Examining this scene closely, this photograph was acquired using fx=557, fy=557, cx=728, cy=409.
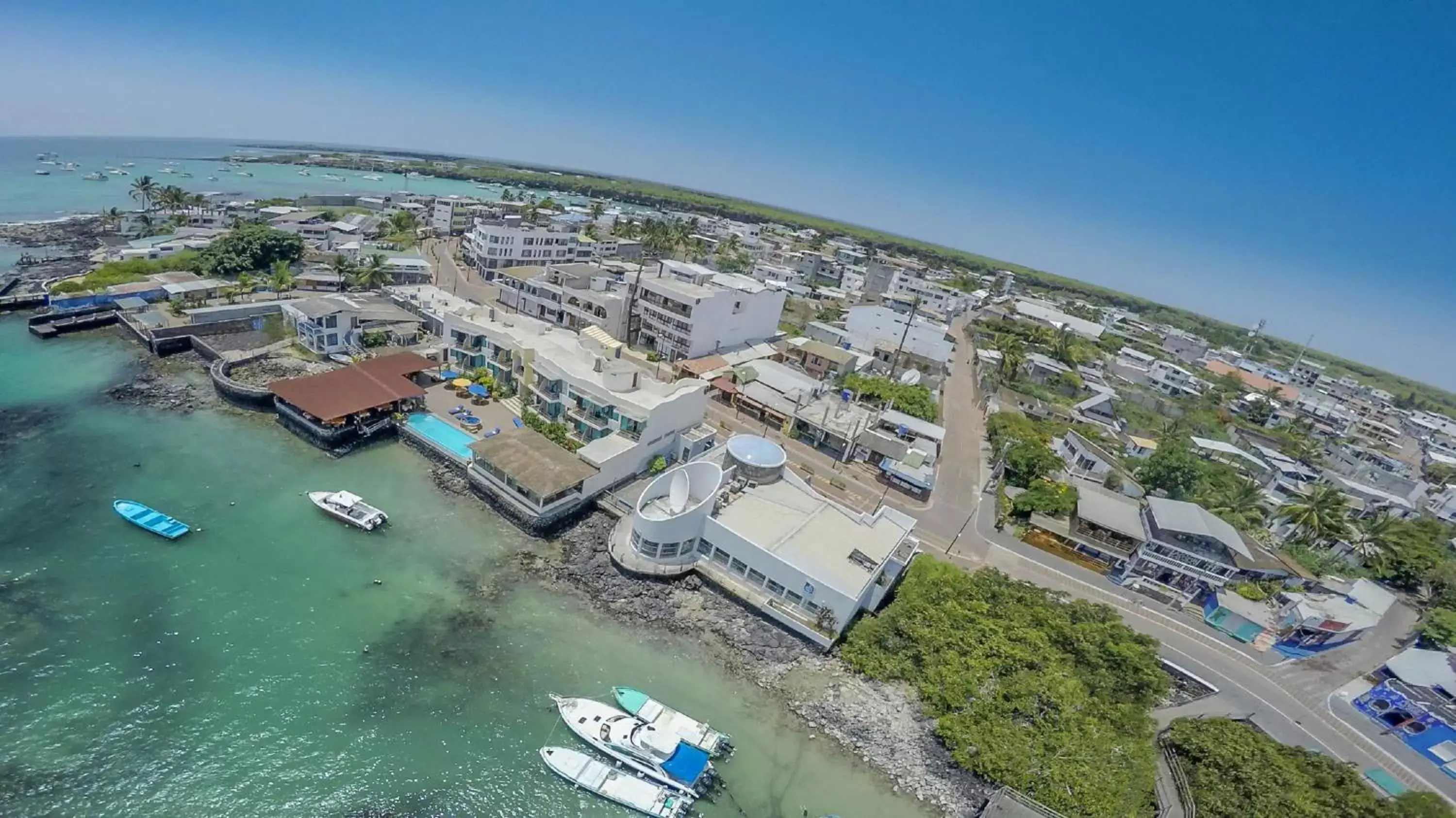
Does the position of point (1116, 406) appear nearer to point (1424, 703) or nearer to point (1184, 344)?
point (1424, 703)

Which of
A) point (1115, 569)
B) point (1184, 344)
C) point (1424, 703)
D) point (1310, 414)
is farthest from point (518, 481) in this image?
point (1184, 344)

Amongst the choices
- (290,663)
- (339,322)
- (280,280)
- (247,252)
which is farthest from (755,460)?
(247,252)

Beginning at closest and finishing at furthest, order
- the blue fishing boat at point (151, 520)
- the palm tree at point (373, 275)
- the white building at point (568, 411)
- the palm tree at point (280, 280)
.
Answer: the blue fishing boat at point (151, 520), the white building at point (568, 411), the palm tree at point (280, 280), the palm tree at point (373, 275)

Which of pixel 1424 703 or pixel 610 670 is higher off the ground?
pixel 1424 703

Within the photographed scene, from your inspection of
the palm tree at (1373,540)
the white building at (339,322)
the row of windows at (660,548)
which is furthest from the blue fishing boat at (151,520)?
the palm tree at (1373,540)

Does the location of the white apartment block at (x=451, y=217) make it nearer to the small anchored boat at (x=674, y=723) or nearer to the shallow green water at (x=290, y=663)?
the shallow green water at (x=290, y=663)

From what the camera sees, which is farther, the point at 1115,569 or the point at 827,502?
the point at 1115,569

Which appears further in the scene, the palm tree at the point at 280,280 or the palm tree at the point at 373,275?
the palm tree at the point at 373,275

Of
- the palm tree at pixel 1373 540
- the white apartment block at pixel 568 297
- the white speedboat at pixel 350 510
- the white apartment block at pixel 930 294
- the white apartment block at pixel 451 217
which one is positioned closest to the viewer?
the white speedboat at pixel 350 510
